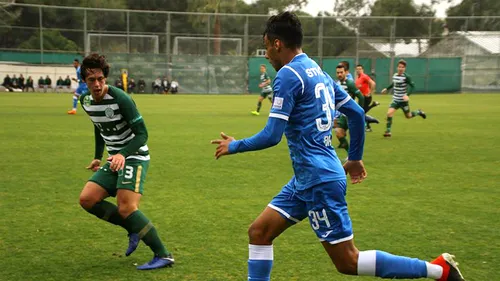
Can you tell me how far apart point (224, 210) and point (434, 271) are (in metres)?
3.94

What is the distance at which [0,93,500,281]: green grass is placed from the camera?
5.35 metres

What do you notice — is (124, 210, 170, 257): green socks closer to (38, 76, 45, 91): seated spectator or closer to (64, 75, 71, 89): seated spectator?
(64, 75, 71, 89): seated spectator

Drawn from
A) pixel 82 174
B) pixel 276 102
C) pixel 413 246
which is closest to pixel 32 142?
pixel 82 174

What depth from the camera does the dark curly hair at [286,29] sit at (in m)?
3.84

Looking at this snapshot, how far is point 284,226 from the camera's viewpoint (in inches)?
160

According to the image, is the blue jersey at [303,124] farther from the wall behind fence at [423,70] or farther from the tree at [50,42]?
the wall behind fence at [423,70]

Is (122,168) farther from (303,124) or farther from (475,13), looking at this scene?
(475,13)

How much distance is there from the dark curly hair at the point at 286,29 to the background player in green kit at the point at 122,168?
195cm

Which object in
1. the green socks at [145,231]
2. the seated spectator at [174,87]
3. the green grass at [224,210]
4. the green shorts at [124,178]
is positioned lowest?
the seated spectator at [174,87]

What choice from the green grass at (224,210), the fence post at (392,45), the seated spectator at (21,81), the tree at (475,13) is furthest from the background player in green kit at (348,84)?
the tree at (475,13)

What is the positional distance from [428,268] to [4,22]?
44094 mm

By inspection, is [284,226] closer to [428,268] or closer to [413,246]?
[428,268]

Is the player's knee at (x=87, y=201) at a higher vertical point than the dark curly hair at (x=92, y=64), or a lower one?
lower

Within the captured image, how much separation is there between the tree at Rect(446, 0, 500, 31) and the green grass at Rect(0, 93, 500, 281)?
122 ft
